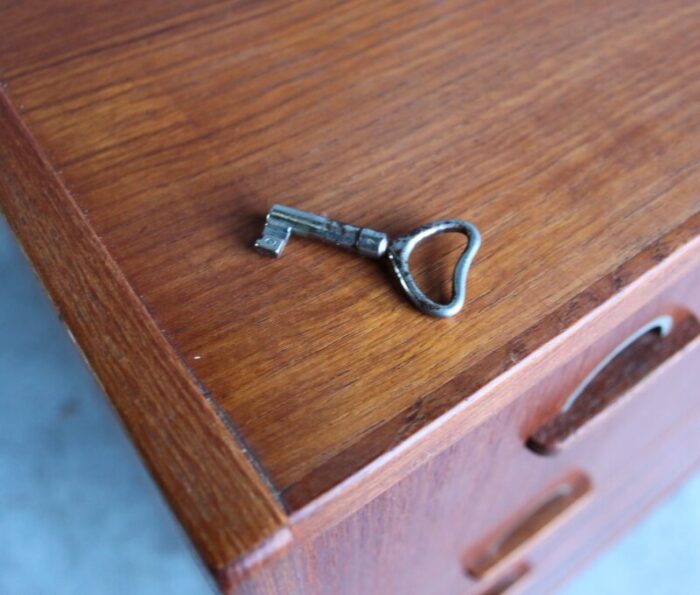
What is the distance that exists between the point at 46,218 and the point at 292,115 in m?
0.14

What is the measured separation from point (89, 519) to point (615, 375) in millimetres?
597

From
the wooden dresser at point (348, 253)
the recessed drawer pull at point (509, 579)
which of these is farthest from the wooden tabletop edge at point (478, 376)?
the recessed drawer pull at point (509, 579)

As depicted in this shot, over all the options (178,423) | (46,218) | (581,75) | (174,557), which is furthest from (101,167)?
(174,557)

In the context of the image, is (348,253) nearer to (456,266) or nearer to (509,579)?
(456,266)

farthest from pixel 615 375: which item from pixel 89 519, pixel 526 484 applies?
pixel 89 519

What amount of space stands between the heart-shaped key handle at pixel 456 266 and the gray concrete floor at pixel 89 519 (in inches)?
18.8

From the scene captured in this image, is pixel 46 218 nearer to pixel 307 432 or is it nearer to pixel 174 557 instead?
pixel 307 432

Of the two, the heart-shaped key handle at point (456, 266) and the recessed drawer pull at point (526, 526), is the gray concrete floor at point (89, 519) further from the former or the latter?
the heart-shaped key handle at point (456, 266)

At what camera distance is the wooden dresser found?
0.93 feet

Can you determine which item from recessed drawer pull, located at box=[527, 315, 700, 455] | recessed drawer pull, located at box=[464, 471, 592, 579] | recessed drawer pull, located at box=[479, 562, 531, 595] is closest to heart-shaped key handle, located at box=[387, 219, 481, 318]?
recessed drawer pull, located at box=[527, 315, 700, 455]

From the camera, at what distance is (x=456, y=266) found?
0.33 metres

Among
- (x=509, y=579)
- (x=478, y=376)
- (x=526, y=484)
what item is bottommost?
(x=509, y=579)

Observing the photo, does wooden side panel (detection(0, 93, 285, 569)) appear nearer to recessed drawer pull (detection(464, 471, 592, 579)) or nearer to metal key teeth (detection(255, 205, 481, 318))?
metal key teeth (detection(255, 205, 481, 318))

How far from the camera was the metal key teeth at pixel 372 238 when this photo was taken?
0.32 metres
